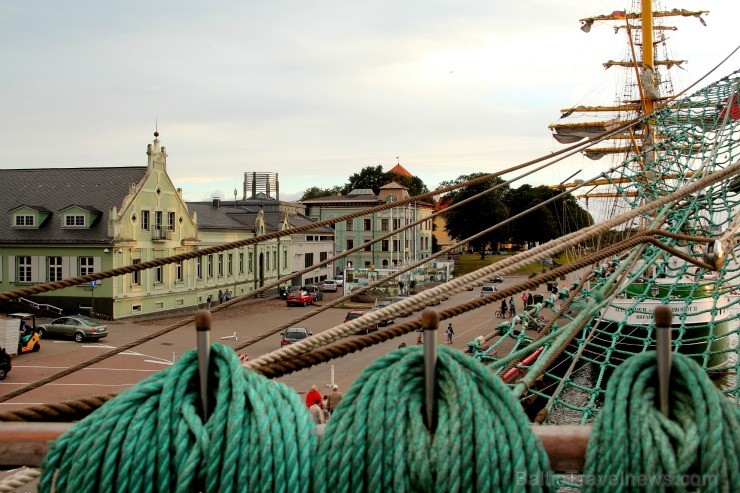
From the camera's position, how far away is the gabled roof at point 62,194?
30.4 m

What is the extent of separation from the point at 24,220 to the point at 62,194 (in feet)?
6.72

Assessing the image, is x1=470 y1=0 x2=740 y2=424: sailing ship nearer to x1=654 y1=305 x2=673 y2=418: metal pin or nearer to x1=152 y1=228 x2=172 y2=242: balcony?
x1=654 y1=305 x2=673 y2=418: metal pin

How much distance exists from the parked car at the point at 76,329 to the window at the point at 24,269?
540 cm

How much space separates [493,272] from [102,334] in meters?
25.3

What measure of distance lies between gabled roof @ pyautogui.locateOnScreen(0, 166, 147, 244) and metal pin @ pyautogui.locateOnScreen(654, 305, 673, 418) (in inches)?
1190

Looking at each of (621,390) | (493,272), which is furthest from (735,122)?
(621,390)

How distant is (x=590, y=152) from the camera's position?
3781cm

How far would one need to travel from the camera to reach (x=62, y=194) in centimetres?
3234

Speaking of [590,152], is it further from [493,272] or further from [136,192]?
[493,272]

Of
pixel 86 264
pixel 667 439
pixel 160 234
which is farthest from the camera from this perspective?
pixel 160 234

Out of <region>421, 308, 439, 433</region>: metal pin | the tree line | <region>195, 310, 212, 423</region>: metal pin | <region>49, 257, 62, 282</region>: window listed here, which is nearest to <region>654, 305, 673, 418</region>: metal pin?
<region>421, 308, 439, 433</region>: metal pin

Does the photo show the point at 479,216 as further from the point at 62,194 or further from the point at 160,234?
the point at 62,194

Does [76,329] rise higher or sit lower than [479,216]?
lower

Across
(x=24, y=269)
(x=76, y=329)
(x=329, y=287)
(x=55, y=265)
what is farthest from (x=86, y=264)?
(x=329, y=287)
